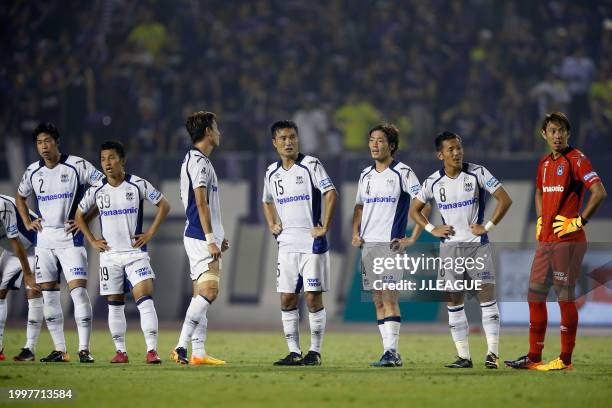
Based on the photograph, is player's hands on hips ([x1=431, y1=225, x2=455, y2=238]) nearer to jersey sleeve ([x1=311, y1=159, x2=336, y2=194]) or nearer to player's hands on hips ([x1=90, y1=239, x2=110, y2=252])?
jersey sleeve ([x1=311, y1=159, x2=336, y2=194])

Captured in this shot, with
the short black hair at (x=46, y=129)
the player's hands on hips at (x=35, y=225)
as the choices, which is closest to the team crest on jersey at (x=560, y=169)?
the short black hair at (x=46, y=129)

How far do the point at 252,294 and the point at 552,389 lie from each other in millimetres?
11455

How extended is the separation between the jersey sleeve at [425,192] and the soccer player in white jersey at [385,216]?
0.30ft

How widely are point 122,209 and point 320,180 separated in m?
2.29

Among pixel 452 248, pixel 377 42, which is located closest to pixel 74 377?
pixel 452 248

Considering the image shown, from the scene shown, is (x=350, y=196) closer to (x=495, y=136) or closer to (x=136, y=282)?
(x=495, y=136)

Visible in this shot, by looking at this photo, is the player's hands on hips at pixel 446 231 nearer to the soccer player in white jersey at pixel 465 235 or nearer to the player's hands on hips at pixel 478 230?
the soccer player in white jersey at pixel 465 235

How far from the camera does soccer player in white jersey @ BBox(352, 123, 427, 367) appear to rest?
11773 millimetres

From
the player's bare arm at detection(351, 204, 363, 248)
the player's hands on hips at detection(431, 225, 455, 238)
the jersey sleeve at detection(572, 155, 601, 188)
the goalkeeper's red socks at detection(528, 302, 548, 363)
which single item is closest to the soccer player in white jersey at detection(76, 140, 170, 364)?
the player's bare arm at detection(351, 204, 363, 248)

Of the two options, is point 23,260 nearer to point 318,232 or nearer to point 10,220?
point 10,220

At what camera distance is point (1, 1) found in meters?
23.7

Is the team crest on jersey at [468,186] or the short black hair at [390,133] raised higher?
the short black hair at [390,133]

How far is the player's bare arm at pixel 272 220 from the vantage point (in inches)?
469

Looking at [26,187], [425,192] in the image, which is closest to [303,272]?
[425,192]
